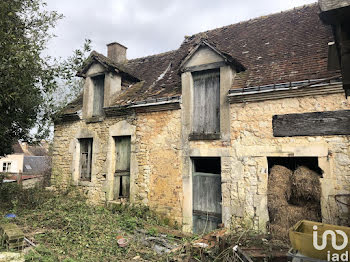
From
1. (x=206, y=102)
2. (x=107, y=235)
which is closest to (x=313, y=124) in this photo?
(x=206, y=102)

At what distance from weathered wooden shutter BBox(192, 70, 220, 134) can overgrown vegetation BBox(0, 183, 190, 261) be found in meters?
3.18

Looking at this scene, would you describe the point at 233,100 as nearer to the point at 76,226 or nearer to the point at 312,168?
the point at 312,168

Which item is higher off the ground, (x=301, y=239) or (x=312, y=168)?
(x=312, y=168)

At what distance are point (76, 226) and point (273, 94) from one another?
6.03 meters

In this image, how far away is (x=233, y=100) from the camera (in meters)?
6.63

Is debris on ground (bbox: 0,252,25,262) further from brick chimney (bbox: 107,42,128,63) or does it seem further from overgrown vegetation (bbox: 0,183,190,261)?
brick chimney (bbox: 107,42,128,63)

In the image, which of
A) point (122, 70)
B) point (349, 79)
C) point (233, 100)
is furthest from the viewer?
point (122, 70)

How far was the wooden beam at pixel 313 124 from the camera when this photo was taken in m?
5.41

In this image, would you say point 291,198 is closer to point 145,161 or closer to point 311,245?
point 311,245

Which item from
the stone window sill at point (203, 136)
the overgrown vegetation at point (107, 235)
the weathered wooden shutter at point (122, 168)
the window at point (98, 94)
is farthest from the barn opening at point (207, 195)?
the window at point (98, 94)

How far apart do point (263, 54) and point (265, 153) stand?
Result: 3.27 m

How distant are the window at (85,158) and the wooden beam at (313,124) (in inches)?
276

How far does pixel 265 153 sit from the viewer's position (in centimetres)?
611

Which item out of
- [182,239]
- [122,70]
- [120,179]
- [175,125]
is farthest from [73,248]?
[122,70]
